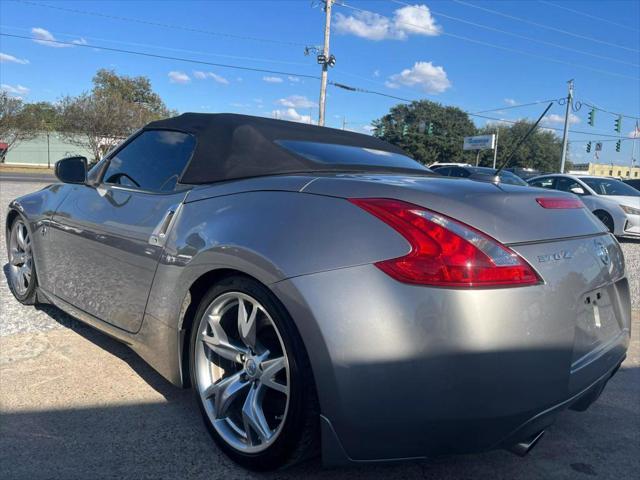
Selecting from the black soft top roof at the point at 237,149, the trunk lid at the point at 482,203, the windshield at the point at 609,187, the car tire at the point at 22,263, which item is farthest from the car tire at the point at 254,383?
the windshield at the point at 609,187

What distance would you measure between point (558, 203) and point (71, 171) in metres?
3.01

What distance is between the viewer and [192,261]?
2.34 metres

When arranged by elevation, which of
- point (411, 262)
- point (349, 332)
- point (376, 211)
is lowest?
point (349, 332)

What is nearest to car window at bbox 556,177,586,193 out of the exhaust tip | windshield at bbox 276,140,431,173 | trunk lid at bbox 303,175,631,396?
windshield at bbox 276,140,431,173

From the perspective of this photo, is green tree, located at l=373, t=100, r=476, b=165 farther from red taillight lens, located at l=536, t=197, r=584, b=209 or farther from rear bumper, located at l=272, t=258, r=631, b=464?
rear bumper, located at l=272, t=258, r=631, b=464

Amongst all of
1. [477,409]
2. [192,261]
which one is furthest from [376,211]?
[192,261]

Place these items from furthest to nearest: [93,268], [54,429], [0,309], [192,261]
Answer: [0,309], [93,268], [54,429], [192,261]

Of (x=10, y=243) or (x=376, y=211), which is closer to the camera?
(x=376, y=211)

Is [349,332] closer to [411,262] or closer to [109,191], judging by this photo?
[411,262]

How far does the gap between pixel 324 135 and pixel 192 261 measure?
1462 mm

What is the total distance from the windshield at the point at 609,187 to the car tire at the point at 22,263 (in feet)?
37.1

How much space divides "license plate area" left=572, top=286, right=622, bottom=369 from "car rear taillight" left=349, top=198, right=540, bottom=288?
0.35 meters

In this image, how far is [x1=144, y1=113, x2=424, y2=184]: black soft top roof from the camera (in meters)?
2.61

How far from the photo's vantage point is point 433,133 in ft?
220
